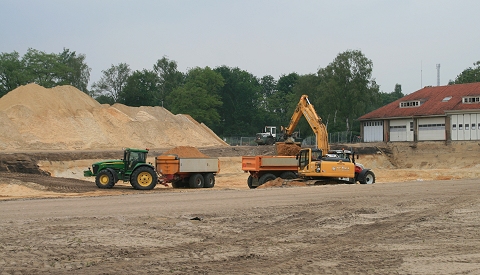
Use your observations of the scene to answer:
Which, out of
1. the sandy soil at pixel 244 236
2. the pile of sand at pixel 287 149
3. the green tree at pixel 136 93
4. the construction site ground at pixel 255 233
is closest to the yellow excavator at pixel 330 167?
the pile of sand at pixel 287 149

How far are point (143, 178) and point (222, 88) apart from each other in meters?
74.6

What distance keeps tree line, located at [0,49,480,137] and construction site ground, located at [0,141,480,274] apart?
5103 cm

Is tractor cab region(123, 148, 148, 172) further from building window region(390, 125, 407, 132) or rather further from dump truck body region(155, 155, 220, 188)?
building window region(390, 125, 407, 132)

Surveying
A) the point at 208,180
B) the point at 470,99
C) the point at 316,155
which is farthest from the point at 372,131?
the point at 316,155

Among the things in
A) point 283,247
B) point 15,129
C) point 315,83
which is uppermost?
point 315,83

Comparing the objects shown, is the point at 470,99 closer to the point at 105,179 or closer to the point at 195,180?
the point at 195,180

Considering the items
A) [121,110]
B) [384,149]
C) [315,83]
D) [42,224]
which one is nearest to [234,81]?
[315,83]

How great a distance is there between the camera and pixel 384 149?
198ft

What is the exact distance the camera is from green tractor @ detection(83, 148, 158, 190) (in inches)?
1179

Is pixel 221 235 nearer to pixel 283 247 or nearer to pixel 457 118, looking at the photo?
pixel 283 247

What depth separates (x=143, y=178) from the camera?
30078 mm

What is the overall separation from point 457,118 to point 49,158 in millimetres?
39099

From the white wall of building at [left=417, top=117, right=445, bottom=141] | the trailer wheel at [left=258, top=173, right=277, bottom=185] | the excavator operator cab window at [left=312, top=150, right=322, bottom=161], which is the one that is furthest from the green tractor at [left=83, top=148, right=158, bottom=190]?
the white wall of building at [left=417, top=117, right=445, bottom=141]

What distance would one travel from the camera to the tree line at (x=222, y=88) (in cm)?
7706
